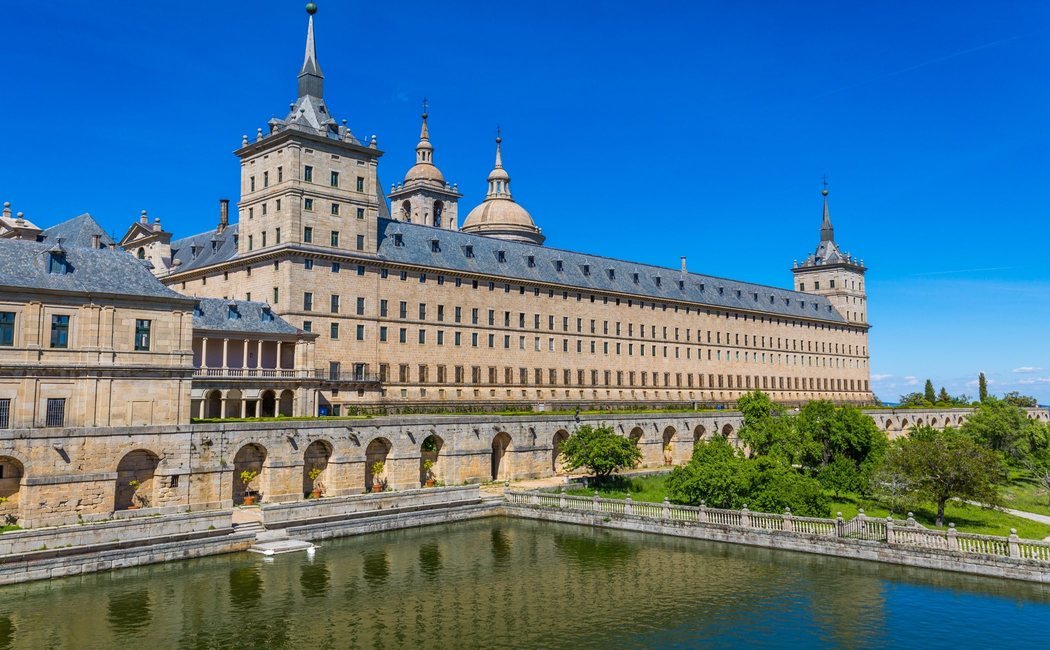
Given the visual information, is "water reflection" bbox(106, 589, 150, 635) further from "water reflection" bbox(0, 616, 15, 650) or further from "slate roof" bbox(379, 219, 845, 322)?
"slate roof" bbox(379, 219, 845, 322)

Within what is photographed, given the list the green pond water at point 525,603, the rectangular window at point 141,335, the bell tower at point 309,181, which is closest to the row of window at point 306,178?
the bell tower at point 309,181

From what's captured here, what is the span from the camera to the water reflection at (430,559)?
3888cm

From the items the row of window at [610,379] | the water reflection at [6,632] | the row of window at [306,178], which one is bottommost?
the water reflection at [6,632]

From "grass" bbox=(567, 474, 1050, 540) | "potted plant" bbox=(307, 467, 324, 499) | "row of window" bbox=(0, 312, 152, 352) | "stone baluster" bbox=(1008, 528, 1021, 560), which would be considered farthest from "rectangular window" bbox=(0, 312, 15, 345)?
"stone baluster" bbox=(1008, 528, 1021, 560)

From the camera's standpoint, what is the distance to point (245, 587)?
35.3 metres

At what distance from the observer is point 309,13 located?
239 feet

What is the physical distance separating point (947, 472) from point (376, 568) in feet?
103

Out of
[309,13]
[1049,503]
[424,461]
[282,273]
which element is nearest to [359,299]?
[282,273]

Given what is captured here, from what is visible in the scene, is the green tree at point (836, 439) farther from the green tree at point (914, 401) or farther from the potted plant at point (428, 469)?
the green tree at point (914, 401)

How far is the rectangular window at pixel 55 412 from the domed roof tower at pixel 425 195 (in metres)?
69.7

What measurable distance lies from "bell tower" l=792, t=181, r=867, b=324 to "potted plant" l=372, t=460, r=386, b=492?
102 meters

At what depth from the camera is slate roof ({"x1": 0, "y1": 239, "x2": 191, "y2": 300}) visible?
41625 mm

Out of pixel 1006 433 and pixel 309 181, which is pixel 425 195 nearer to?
pixel 309 181

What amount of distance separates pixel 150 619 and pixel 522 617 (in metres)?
13.4
